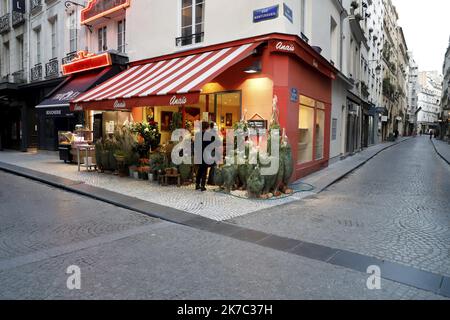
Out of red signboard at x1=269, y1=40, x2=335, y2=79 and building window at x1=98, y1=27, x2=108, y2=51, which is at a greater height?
building window at x1=98, y1=27, x2=108, y2=51

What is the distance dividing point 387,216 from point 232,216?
10.0ft

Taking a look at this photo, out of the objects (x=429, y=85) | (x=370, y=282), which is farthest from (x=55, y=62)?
(x=429, y=85)

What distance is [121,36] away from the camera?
14930mm

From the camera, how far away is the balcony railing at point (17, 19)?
66.7ft

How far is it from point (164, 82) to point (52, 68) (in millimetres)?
11037

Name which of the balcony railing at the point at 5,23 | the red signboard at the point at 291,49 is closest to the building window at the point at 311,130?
the red signboard at the point at 291,49

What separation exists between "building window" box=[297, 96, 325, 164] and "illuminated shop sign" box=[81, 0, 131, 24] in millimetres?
8143

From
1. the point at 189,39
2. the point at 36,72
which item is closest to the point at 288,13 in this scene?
the point at 189,39

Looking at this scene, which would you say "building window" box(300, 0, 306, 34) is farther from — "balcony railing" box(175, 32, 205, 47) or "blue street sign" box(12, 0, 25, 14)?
"blue street sign" box(12, 0, 25, 14)

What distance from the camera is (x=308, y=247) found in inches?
198

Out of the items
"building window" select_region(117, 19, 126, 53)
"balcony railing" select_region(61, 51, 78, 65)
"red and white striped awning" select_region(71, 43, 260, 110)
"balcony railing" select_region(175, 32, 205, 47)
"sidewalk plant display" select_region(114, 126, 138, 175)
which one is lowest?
"sidewalk plant display" select_region(114, 126, 138, 175)

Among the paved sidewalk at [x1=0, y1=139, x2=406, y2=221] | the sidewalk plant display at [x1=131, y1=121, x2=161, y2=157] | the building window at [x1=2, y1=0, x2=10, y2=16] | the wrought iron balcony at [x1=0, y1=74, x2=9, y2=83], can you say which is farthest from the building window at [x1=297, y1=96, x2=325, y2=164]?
the building window at [x1=2, y1=0, x2=10, y2=16]

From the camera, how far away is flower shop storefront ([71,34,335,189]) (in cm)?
939

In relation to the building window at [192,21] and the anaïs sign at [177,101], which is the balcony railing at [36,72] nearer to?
the building window at [192,21]
